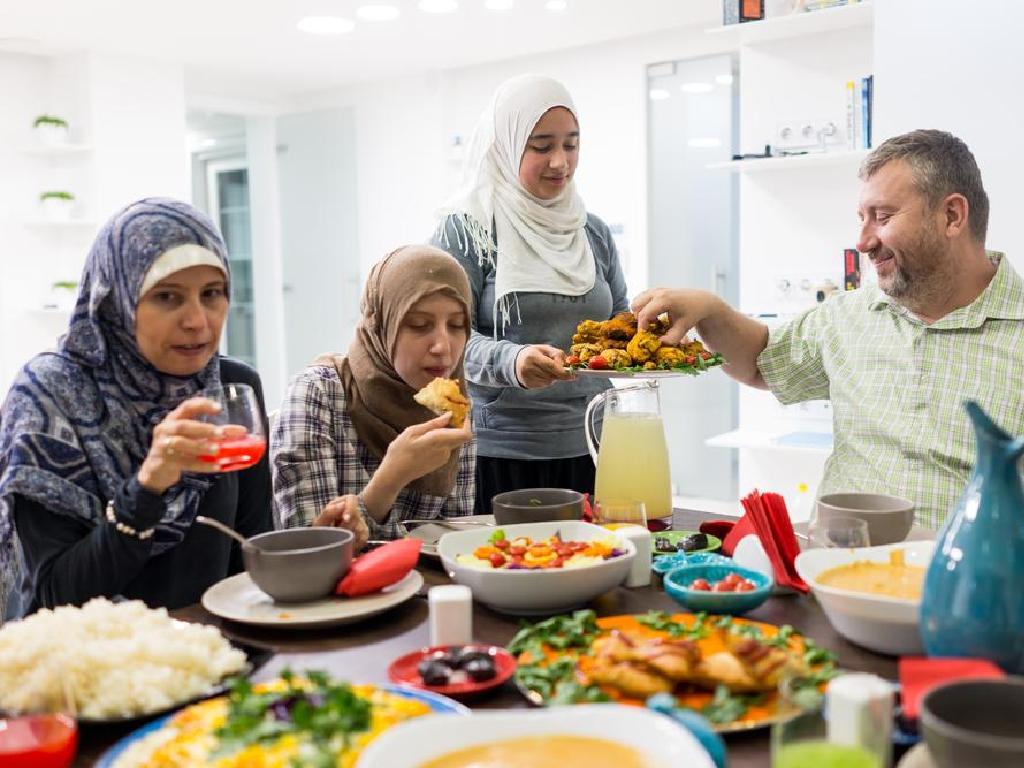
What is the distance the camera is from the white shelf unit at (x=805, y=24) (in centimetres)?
404

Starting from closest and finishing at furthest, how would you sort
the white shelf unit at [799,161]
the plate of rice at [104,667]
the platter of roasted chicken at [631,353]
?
the plate of rice at [104,667] → the platter of roasted chicken at [631,353] → the white shelf unit at [799,161]

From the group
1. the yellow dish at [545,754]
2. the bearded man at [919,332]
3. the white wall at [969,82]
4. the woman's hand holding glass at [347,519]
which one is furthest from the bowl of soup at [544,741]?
the white wall at [969,82]

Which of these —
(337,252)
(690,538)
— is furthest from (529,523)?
(337,252)

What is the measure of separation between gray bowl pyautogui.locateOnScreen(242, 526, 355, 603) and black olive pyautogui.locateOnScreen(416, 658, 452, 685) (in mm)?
286

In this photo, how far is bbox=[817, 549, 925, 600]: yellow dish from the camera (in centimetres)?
116

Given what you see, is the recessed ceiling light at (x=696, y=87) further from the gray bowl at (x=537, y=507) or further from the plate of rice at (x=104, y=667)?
the plate of rice at (x=104, y=667)

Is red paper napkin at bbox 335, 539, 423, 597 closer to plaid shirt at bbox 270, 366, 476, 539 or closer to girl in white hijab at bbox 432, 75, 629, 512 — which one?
plaid shirt at bbox 270, 366, 476, 539

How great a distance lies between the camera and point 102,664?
1004 millimetres

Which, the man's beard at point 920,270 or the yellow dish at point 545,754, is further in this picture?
the man's beard at point 920,270

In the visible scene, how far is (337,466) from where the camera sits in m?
1.86

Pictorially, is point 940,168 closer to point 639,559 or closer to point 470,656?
point 639,559

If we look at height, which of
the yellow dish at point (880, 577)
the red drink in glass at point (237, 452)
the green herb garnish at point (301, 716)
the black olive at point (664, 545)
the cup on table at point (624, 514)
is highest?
the red drink in glass at point (237, 452)

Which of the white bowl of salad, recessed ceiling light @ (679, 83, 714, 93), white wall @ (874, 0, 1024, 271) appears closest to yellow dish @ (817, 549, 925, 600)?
the white bowl of salad

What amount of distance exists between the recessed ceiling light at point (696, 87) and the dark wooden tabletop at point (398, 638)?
192 inches
